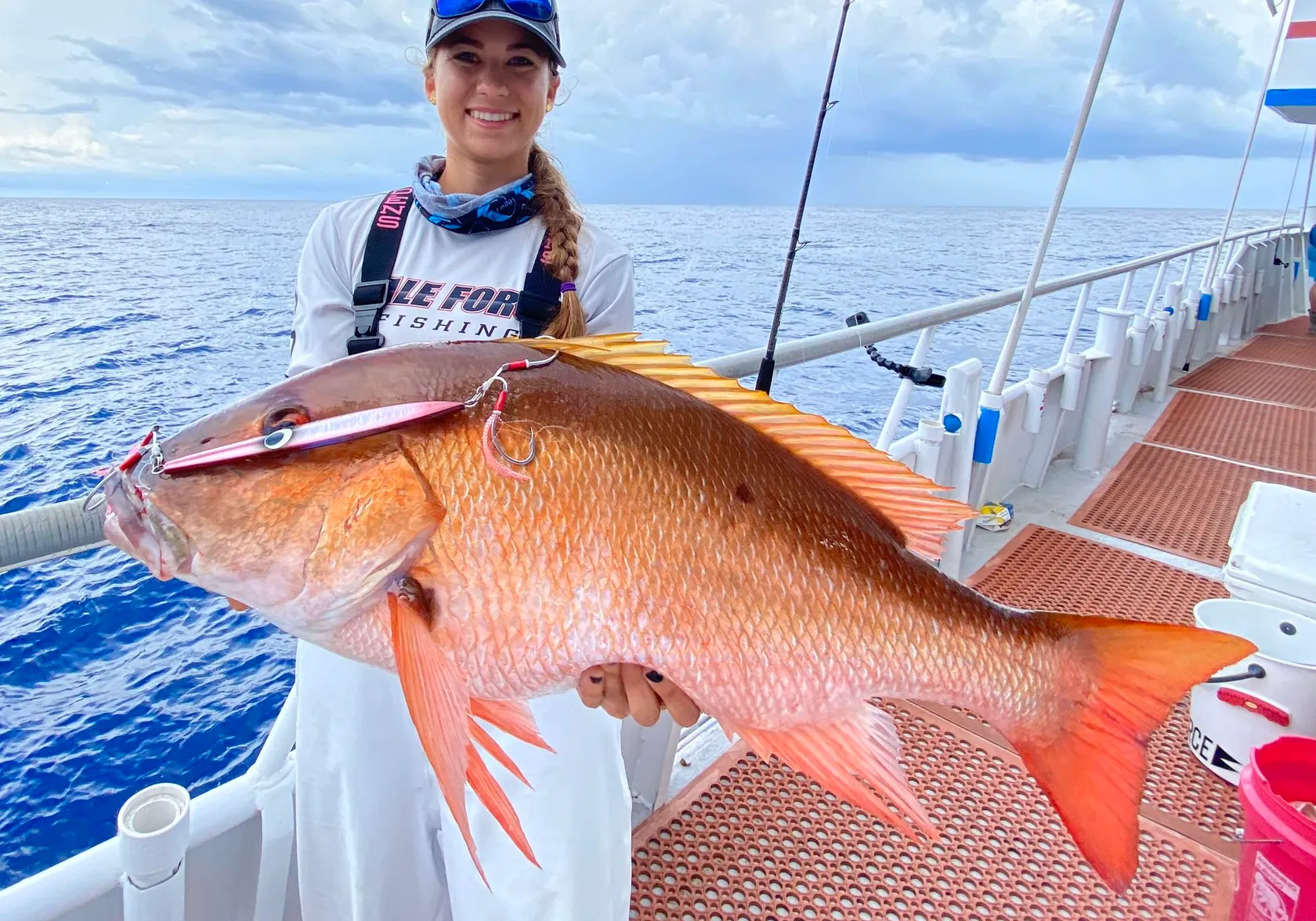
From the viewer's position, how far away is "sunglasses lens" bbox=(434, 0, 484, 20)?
1434 mm

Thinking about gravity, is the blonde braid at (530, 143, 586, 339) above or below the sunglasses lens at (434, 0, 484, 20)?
below

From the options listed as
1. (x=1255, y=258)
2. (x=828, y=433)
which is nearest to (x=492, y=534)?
(x=828, y=433)

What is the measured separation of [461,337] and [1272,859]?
80.5 inches

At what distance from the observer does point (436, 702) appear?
984 mm

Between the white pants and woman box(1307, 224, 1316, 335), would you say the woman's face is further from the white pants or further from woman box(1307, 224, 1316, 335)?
woman box(1307, 224, 1316, 335)

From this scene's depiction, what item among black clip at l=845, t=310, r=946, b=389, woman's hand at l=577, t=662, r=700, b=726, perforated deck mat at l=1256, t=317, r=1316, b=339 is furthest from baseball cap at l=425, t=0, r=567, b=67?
perforated deck mat at l=1256, t=317, r=1316, b=339

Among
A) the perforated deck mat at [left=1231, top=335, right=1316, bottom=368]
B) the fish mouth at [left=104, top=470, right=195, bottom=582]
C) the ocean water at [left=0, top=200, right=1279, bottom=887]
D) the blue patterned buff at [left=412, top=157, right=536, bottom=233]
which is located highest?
the perforated deck mat at [left=1231, top=335, right=1316, bottom=368]

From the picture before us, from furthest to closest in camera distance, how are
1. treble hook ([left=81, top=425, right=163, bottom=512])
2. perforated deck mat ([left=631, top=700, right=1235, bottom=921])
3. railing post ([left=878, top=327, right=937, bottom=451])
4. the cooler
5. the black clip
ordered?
railing post ([left=878, top=327, right=937, bottom=451]) → the black clip → the cooler → perforated deck mat ([left=631, top=700, right=1235, bottom=921]) → treble hook ([left=81, top=425, right=163, bottom=512])

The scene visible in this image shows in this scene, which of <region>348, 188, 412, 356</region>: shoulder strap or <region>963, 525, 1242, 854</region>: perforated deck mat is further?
<region>963, 525, 1242, 854</region>: perforated deck mat

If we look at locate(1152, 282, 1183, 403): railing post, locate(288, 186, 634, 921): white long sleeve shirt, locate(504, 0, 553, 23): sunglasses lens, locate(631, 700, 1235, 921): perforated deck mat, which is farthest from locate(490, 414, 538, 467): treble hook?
locate(1152, 282, 1183, 403): railing post

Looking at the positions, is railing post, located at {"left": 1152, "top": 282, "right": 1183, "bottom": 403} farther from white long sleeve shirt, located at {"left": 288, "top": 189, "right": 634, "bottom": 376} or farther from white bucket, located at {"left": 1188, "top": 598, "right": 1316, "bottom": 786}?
white long sleeve shirt, located at {"left": 288, "top": 189, "right": 634, "bottom": 376}

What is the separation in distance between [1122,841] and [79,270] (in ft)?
105

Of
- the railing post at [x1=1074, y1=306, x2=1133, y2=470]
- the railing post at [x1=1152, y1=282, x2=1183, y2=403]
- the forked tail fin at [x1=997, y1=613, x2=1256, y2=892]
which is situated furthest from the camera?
the railing post at [x1=1152, y1=282, x2=1183, y2=403]

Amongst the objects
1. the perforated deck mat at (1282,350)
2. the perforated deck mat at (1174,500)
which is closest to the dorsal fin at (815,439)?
the perforated deck mat at (1174,500)
